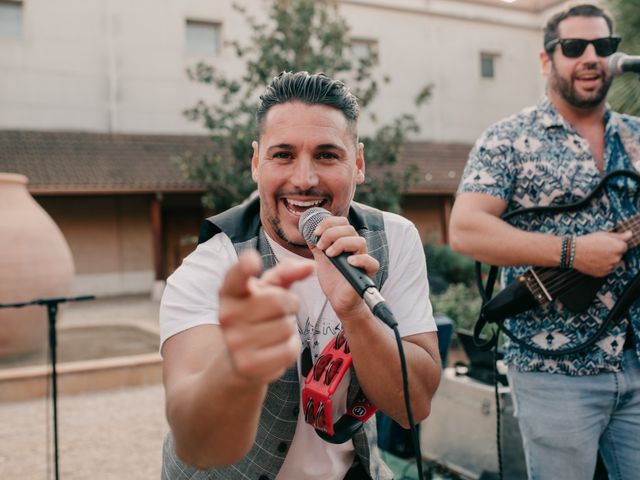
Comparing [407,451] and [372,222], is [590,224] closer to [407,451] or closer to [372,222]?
[372,222]

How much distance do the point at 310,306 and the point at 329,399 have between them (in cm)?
37

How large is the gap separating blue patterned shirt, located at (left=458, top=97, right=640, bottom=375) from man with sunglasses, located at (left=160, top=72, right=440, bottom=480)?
0.52 meters

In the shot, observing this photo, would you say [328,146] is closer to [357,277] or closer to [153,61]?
[357,277]

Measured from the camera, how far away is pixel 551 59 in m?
2.56

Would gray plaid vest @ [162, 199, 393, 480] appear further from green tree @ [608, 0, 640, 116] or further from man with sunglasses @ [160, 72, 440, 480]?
green tree @ [608, 0, 640, 116]

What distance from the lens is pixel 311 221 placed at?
1.76 m

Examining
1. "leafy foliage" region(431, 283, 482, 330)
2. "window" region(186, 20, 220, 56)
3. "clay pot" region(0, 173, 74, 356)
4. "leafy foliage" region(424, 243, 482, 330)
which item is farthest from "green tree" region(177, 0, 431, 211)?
"window" region(186, 20, 220, 56)

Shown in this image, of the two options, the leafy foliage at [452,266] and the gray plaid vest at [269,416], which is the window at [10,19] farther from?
the gray plaid vest at [269,416]

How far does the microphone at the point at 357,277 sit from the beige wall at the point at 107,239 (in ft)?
56.0

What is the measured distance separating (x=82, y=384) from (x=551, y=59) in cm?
568

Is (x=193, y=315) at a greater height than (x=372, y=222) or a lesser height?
lesser

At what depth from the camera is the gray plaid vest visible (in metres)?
1.88

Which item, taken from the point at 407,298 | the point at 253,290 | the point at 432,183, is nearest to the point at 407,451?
the point at 407,298

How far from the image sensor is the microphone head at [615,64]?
241 cm
